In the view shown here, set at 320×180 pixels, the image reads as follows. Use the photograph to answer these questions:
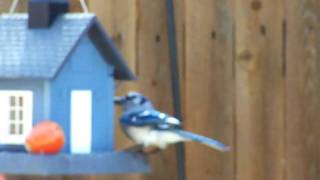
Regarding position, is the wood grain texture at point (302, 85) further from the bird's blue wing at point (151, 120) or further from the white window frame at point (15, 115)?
the white window frame at point (15, 115)

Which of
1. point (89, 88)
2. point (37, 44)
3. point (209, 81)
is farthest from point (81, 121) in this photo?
point (209, 81)

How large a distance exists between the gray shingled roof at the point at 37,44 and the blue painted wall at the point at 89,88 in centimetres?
4

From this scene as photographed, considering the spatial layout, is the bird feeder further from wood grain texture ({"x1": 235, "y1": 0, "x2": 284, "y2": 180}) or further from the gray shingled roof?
wood grain texture ({"x1": 235, "y1": 0, "x2": 284, "y2": 180})

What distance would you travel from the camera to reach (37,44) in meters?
1.91

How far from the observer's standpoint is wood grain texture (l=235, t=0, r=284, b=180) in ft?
9.19

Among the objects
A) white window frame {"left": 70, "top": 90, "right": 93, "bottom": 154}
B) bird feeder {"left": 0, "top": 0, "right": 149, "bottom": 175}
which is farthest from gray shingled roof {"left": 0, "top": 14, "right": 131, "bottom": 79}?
white window frame {"left": 70, "top": 90, "right": 93, "bottom": 154}

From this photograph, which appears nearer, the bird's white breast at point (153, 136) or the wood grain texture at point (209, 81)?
the bird's white breast at point (153, 136)

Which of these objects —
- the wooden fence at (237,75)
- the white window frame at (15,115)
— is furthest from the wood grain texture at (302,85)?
the white window frame at (15,115)

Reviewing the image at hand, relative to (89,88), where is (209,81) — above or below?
below

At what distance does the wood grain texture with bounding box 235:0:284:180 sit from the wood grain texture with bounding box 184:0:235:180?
28 mm

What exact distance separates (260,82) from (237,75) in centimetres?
7

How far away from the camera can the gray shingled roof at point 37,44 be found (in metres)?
1.87

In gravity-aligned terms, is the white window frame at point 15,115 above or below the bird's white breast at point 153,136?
above

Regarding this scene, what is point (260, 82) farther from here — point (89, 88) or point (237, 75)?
point (89, 88)
